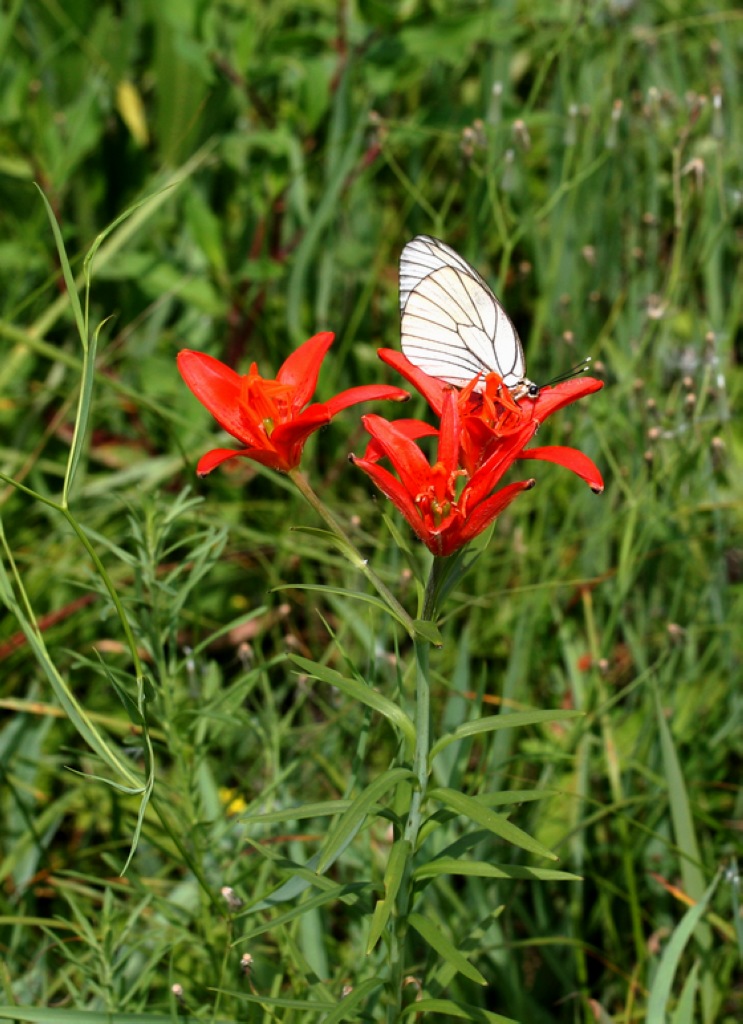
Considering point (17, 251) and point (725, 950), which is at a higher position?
point (17, 251)

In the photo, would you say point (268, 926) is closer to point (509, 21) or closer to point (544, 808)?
point (544, 808)

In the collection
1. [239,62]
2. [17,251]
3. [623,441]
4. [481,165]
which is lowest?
[623,441]

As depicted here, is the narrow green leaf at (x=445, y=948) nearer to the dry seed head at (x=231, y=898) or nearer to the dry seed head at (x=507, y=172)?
the dry seed head at (x=231, y=898)

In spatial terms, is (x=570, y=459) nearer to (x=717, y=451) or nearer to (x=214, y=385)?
(x=214, y=385)

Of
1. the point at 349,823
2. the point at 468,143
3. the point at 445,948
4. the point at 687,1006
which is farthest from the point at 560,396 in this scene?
the point at 468,143

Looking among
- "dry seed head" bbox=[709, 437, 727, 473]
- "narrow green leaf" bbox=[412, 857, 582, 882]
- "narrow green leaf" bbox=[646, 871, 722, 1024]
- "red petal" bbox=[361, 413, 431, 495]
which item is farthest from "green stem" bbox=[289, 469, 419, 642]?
"dry seed head" bbox=[709, 437, 727, 473]

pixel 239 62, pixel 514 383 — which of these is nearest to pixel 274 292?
pixel 239 62
